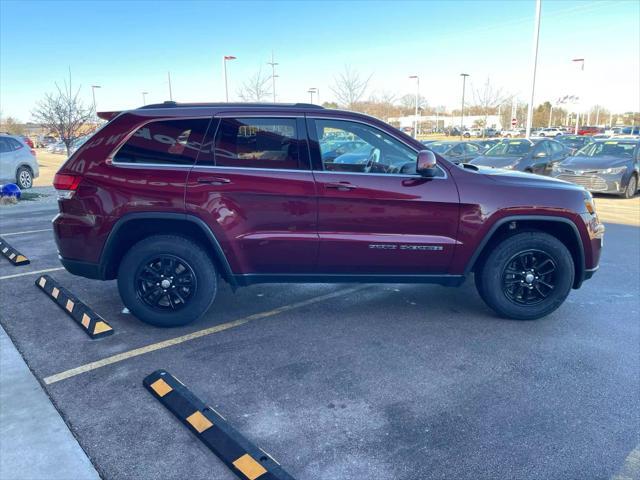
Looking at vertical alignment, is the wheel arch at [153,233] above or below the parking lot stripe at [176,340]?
above

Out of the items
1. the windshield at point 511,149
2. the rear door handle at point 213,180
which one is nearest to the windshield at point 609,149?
the windshield at point 511,149

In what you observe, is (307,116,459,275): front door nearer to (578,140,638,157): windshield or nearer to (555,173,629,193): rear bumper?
(555,173,629,193): rear bumper

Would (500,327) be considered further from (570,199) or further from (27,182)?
(27,182)

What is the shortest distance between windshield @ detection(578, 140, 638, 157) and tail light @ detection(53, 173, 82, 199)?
1423 centimetres

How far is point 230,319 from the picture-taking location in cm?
456

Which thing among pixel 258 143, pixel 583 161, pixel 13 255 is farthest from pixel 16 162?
pixel 583 161

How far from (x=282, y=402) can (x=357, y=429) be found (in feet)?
1.80

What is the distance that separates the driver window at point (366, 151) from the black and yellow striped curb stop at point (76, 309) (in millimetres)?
2437

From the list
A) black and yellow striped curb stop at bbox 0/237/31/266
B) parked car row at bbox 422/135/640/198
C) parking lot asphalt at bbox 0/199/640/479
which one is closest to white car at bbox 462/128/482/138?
parked car row at bbox 422/135/640/198

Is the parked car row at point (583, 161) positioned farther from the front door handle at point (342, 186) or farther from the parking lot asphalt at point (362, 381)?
the front door handle at point (342, 186)

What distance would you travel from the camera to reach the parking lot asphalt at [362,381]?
2.63 meters

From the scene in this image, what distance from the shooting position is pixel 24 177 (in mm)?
14031

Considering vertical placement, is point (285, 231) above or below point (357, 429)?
above

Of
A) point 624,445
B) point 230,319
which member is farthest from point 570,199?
point 230,319
